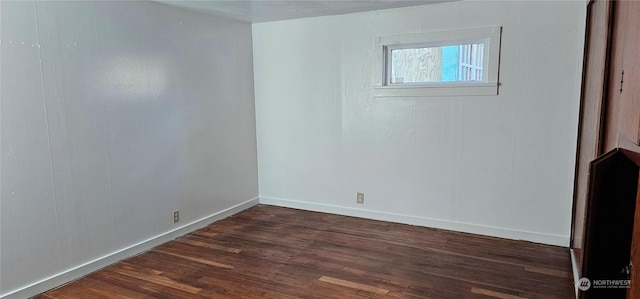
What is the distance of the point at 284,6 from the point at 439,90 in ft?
5.19

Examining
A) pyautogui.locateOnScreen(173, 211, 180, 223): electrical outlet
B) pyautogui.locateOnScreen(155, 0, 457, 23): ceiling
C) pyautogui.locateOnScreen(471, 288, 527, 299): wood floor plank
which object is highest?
pyautogui.locateOnScreen(155, 0, 457, 23): ceiling

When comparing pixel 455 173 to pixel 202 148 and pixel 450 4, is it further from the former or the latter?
pixel 202 148

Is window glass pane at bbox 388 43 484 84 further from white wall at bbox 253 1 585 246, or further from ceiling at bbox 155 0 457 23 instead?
ceiling at bbox 155 0 457 23

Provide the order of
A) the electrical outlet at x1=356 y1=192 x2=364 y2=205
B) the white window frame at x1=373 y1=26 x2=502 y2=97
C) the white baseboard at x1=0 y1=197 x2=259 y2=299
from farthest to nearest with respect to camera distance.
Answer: the electrical outlet at x1=356 y1=192 x2=364 y2=205, the white window frame at x1=373 y1=26 x2=502 y2=97, the white baseboard at x1=0 y1=197 x2=259 y2=299

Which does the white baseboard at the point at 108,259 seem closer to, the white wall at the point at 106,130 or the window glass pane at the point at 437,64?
the white wall at the point at 106,130

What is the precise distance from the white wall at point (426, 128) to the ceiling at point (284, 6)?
0.17 metres

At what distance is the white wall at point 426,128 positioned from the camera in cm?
327

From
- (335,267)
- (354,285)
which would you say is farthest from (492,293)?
(335,267)

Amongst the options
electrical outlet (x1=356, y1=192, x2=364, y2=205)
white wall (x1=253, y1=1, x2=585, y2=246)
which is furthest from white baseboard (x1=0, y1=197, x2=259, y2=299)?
electrical outlet (x1=356, y1=192, x2=364, y2=205)

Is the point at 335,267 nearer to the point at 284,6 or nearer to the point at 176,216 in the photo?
the point at 176,216

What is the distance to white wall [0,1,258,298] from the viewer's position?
253cm

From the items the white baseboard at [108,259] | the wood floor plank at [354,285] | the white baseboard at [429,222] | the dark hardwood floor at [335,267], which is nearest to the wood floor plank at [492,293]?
the dark hardwood floor at [335,267]

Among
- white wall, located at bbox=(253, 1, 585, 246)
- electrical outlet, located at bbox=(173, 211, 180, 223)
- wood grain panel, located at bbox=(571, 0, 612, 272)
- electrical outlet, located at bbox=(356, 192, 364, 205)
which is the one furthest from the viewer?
electrical outlet, located at bbox=(356, 192, 364, 205)

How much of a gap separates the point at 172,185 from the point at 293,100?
5.07 feet
